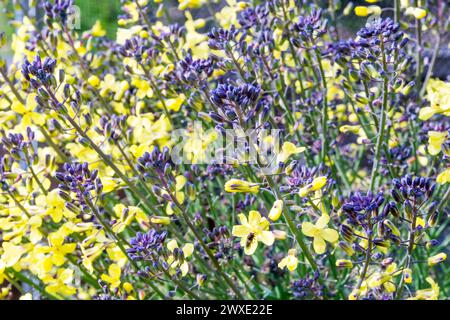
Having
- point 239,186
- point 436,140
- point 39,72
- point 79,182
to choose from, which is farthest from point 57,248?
point 436,140

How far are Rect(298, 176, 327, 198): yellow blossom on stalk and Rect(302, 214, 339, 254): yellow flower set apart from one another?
0.21 feet

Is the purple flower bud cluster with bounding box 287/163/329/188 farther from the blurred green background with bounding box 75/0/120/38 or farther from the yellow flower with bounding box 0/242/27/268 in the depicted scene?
the blurred green background with bounding box 75/0/120/38

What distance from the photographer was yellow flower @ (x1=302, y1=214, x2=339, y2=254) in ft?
4.36

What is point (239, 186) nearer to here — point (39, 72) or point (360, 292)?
point (360, 292)

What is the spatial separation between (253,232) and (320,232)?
0.50ft

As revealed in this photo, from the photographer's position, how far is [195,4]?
7.18 ft

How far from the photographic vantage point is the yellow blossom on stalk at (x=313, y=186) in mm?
1330

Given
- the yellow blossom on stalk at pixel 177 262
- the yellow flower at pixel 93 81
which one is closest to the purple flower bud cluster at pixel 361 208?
the yellow blossom on stalk at pixel 177 262

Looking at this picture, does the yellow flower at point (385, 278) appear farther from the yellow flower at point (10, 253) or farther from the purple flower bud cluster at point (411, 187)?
the yellow flower at point (10, 253)

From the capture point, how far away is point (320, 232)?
1.35m

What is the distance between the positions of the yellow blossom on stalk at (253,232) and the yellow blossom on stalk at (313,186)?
0.11m

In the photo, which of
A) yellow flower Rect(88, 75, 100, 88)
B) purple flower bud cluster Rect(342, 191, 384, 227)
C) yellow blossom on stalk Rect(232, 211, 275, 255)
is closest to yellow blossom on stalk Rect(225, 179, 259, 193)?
yellow blossom on stalk Rect(232, 211, 275, 255)
